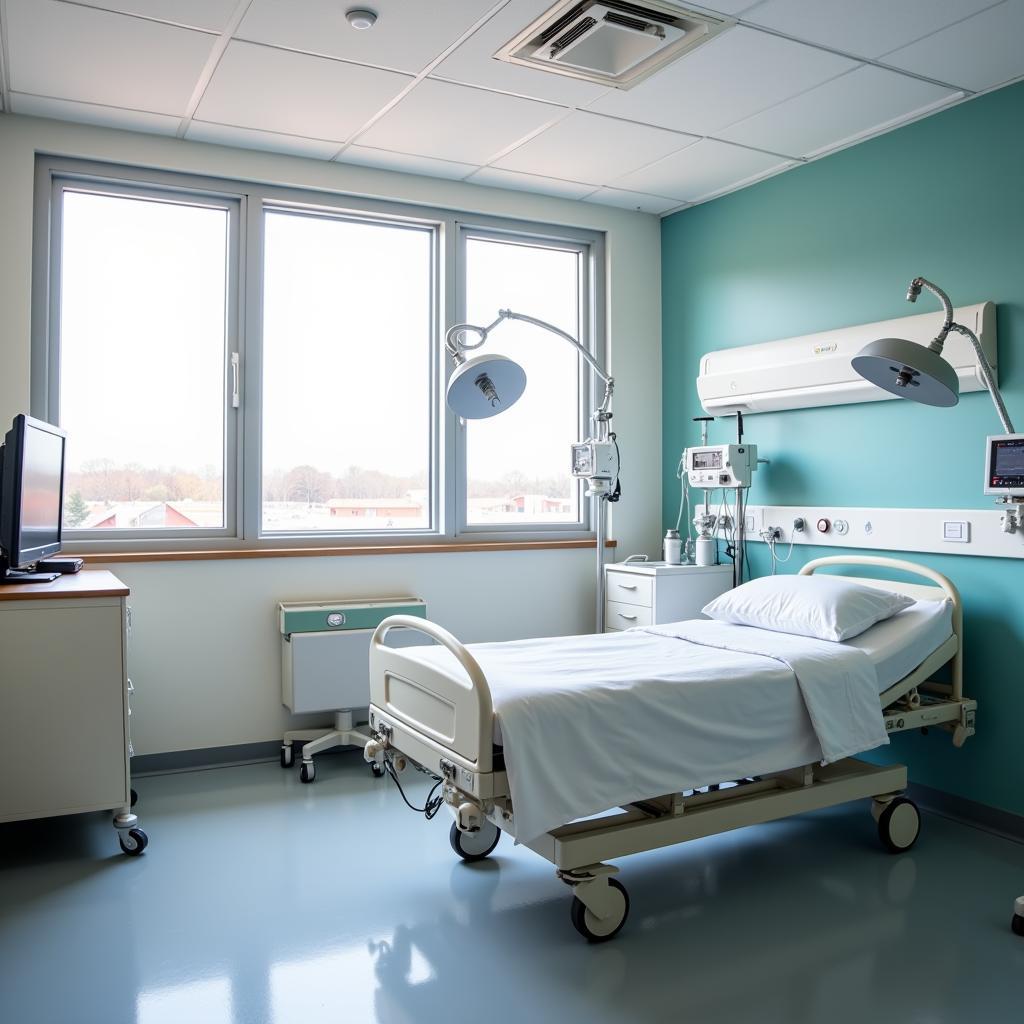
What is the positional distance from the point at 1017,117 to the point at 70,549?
12.6 feet

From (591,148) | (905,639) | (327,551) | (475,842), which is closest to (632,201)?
(591,148)

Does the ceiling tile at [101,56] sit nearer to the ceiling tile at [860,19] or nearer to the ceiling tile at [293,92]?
the ceiling tile at [293,92]

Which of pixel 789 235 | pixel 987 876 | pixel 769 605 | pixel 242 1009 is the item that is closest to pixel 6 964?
pixel 242 1009

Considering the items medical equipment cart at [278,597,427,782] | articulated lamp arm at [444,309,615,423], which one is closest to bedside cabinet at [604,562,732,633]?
articulated lamp arm at [444,309,615,423]

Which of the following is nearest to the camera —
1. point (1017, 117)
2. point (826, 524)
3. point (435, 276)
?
point (1017, 117)

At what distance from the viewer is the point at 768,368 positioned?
13.3 feet

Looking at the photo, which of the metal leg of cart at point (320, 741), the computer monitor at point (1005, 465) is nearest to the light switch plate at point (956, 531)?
the computer monitor at point (1005, 465)

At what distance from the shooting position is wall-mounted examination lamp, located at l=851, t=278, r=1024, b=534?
2652mm

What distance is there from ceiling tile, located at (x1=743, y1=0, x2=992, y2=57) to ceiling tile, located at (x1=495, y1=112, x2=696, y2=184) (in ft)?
2.92

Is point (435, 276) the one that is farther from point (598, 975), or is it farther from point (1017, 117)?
point (598, 975)

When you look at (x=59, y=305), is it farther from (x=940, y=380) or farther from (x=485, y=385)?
(x=940, y=380)

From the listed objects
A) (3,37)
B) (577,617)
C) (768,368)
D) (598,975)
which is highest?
(3,37)

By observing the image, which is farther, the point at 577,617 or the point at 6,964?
the point at 577,617

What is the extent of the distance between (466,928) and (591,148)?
3046mm
